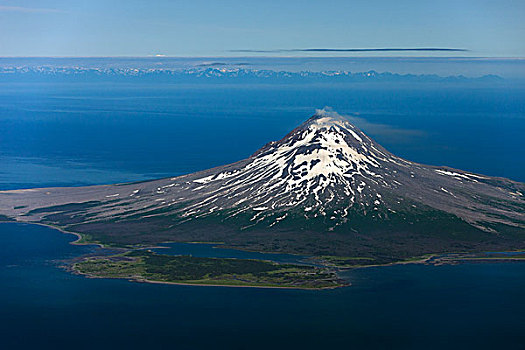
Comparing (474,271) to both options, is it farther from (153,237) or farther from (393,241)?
(153,237)

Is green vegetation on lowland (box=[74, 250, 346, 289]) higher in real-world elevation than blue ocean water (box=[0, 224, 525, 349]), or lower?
higher

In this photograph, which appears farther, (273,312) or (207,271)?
(207,271)

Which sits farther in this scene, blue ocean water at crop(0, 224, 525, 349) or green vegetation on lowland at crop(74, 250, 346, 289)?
green vegetation on lowland at crop(74, 250, 346, 289)

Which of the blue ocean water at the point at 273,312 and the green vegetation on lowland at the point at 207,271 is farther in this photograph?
the green vegetation on lowland at the point at 207,271

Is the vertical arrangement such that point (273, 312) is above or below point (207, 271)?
below

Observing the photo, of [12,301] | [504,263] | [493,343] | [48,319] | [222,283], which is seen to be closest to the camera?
[493,343]

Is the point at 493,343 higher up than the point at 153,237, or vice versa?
the point at 153,237

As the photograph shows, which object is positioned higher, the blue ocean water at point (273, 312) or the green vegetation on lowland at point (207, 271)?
the green vegetation on lowland at point (207, 271)

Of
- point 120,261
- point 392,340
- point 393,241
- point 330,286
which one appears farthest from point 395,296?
point 120,261
